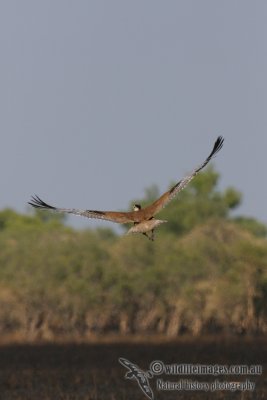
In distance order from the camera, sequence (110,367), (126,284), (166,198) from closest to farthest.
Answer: (166,198)
(110,367)
(126,284)

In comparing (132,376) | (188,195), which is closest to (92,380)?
(132,376)

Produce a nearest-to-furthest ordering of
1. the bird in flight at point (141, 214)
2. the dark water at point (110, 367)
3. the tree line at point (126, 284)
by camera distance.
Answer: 1. the bird in flight at point (141, 214)
2. the dark water at point (110, 367)
3. the tree line at point (126, 284)

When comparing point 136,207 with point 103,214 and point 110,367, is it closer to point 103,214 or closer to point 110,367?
point 103,214

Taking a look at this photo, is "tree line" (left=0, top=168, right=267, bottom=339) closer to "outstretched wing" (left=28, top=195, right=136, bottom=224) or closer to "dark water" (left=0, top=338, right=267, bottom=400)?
"dark water" (left=0, top=338, right=267, bottom=400)

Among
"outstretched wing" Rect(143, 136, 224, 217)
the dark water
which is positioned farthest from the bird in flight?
the dark water

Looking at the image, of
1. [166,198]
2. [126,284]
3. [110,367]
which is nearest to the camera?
[166,198]

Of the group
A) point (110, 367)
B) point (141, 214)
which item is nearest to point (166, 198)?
point (141, 214)

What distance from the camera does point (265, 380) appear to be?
95.0 feet

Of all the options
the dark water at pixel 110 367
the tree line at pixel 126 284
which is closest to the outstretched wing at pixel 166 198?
the dark water at pixel 110 367

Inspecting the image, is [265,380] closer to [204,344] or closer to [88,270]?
Result: [204,344]

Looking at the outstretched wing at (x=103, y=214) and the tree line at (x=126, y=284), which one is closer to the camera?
the outstretched wing at (x=103, y=214)

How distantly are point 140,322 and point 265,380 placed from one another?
103 feet

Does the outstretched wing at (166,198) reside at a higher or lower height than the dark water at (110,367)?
lower

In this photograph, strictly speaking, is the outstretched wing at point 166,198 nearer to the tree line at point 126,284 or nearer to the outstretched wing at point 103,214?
the outstretched wing at point 103,214
